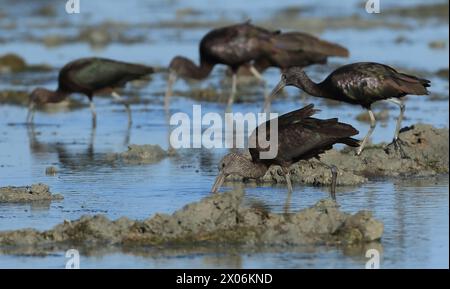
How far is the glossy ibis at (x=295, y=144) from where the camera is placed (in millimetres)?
12336

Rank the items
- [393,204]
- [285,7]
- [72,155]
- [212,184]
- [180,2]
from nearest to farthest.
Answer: [393,204] → [212,184] → [72,155] → [285,7] → [180,2]

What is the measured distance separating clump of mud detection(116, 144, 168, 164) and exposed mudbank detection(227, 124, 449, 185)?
1734 mm

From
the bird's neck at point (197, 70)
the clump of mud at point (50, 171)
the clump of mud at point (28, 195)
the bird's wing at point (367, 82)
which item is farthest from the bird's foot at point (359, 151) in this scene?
the bird's neck at point (197, 70)

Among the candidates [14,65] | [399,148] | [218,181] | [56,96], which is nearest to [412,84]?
[399,148]

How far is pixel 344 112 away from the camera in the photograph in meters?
19.2

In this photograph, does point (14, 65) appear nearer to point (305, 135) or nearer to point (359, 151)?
point (359, 151)

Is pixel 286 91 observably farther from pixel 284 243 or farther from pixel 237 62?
pixel 284 243

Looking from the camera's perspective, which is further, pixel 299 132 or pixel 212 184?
pixel 212 184

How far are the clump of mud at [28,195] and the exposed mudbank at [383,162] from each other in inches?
91.8

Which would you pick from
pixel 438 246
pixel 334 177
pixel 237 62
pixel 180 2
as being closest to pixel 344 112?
pixel 237 62

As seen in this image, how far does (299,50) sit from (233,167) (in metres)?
7.72

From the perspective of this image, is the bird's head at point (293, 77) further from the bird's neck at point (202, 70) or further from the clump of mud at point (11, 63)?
the clump of mud at point (11, 63)

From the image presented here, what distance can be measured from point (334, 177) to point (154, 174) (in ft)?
8.10

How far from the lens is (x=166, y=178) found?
45.5ft
